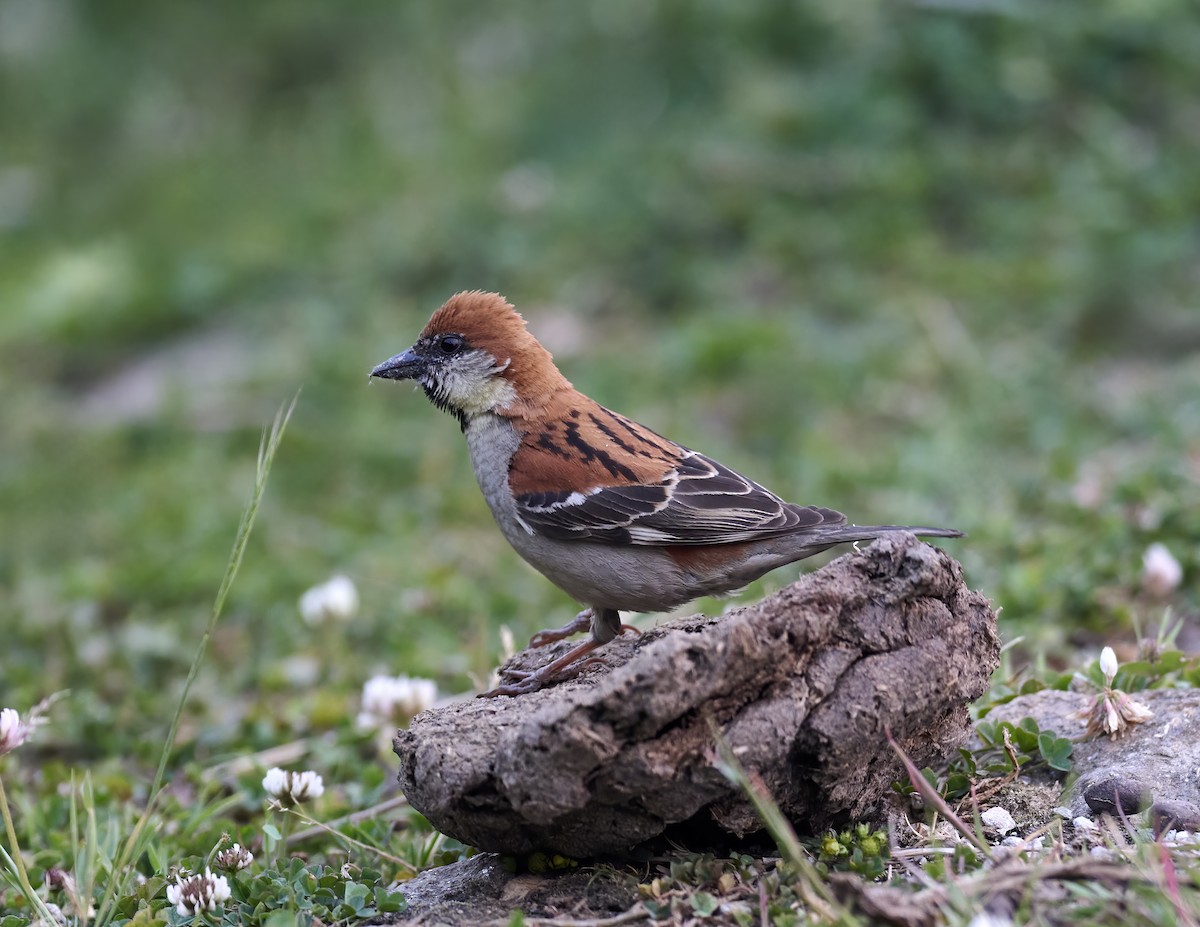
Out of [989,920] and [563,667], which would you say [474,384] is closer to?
[563,667]

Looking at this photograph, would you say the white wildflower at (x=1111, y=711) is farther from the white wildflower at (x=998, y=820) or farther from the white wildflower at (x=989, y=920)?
the white wildflower at (x=989, y=920)

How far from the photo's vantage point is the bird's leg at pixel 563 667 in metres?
4.20

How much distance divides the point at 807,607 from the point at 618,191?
8184 mm

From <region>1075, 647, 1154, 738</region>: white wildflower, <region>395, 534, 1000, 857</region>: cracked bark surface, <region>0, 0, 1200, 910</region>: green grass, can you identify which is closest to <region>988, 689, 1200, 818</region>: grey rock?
<region>1075, 647, 1154, 738</region>: white wildflower

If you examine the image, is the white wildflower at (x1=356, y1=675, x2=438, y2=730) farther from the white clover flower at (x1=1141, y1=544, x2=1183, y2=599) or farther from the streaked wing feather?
the white clover flower at (x1=1141, y1=544, x2=1183, y2=599)

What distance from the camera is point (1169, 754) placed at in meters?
3.81

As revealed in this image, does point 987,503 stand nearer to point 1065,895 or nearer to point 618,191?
point 1065,895

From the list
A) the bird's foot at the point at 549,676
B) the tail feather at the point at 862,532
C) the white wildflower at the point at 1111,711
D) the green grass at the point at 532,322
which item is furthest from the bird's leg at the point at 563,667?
the white wildflower at the point at 1111,711

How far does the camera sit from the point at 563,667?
425 cm

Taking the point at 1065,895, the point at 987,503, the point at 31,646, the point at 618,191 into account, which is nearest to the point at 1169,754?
the point at 1065,895

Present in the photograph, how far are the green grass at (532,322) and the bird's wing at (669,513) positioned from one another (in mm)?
739

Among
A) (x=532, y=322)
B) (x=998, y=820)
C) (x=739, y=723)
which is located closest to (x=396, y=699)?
(x=739, y=723)

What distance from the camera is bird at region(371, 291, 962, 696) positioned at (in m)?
4.55

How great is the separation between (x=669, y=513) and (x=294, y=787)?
4.93 feet
